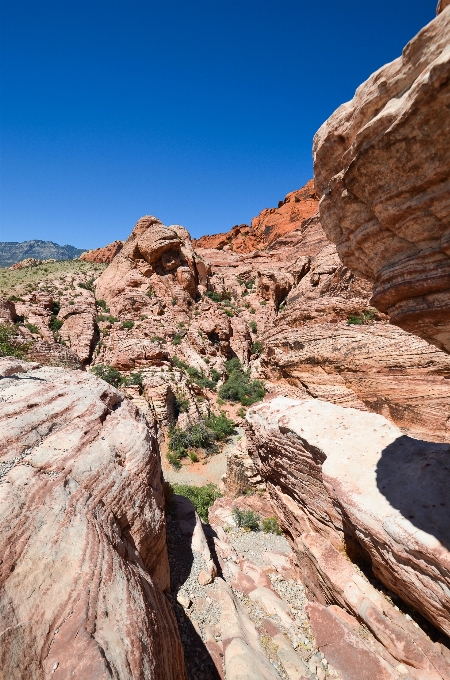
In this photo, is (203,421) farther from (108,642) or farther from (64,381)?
(108,642)

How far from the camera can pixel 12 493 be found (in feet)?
11.8

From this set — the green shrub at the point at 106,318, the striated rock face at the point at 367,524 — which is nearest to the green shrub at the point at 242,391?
the green shrub at the point at 106,318

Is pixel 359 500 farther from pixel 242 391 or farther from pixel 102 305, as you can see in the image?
pixel 102 305

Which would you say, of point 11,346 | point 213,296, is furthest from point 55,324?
point 213,296

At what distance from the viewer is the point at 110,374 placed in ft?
60.5

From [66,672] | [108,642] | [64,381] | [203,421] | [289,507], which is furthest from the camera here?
[203,421]

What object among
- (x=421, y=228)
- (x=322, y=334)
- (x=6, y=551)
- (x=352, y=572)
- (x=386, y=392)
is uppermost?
(x=421, y=228)

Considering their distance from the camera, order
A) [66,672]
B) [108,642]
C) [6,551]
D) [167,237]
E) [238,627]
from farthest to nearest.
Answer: [167,237], [238,627], [6,551], [108,642], [66,672]

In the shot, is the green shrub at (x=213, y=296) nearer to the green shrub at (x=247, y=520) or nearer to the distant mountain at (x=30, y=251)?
the green shrub at (x=247, y=520)

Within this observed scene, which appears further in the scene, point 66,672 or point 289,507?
point 289,507

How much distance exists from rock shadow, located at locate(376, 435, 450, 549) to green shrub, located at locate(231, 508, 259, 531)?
5.11m

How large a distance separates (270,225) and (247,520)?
58.8 metres

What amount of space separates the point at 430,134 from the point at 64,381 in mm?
8170

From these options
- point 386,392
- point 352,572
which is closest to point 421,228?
point 352,572
